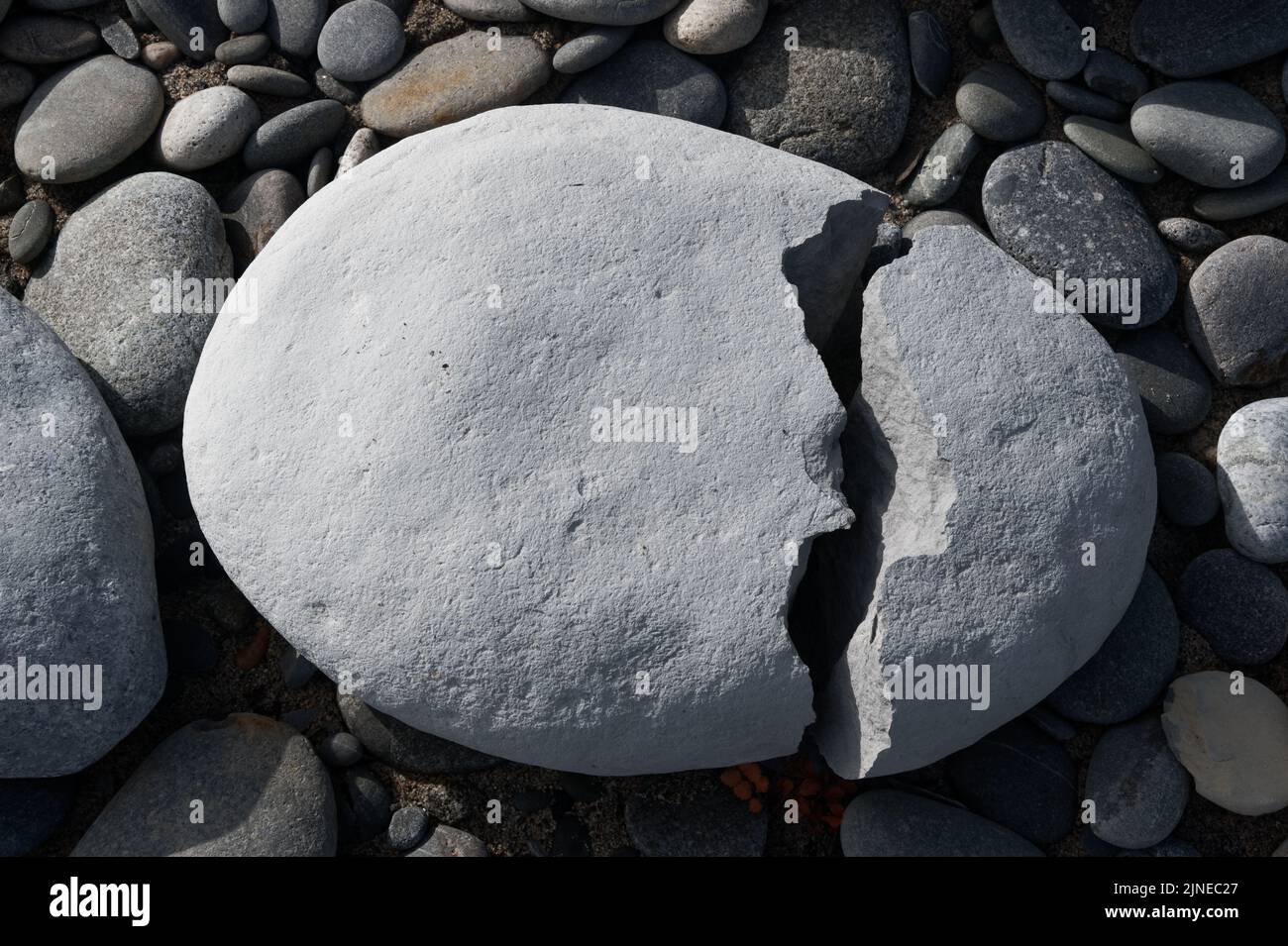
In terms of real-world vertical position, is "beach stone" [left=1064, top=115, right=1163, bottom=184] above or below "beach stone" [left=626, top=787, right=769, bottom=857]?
above

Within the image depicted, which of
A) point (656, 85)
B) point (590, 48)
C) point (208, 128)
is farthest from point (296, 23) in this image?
point (656, 85)

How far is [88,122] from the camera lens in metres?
4.22

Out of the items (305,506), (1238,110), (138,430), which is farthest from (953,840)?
(138,430)

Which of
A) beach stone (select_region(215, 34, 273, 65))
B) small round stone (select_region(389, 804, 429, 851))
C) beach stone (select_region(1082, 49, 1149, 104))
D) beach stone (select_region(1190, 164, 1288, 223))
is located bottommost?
small round stone (select_region(389, 804, 429, 851))

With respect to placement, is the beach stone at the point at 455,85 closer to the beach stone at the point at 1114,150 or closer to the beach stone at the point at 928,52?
the beach stone at the point at 928,52

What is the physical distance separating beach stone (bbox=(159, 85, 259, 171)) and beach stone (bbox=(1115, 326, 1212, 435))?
3.22m

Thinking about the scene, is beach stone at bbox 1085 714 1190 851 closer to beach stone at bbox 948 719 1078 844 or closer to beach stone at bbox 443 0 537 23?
beach stone at bbox 948 719 1078 844

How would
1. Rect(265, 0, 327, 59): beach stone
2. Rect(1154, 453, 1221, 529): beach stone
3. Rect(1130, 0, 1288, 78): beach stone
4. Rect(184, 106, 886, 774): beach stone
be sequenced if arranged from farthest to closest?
Rect(265, 0, 327, 59): beach stone
Rect(1130, 0, 1288, 78): beach stone
Rect(1154, 453, 1221, 529): beach stone
Rect(184, 106, 886, 774): beach stone

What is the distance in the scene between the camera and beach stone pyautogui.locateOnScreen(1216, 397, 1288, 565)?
3854mm

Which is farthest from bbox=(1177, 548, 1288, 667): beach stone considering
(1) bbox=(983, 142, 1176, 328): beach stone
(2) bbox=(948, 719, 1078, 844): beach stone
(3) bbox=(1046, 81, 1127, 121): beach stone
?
(3) bbox=(1046, 81, 1127, 121): beach stone

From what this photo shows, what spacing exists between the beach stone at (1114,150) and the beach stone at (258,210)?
9.23 ft

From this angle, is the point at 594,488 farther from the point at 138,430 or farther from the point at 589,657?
the point at 138,430

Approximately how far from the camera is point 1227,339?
4055 mm

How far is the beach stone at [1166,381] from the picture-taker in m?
4.02
